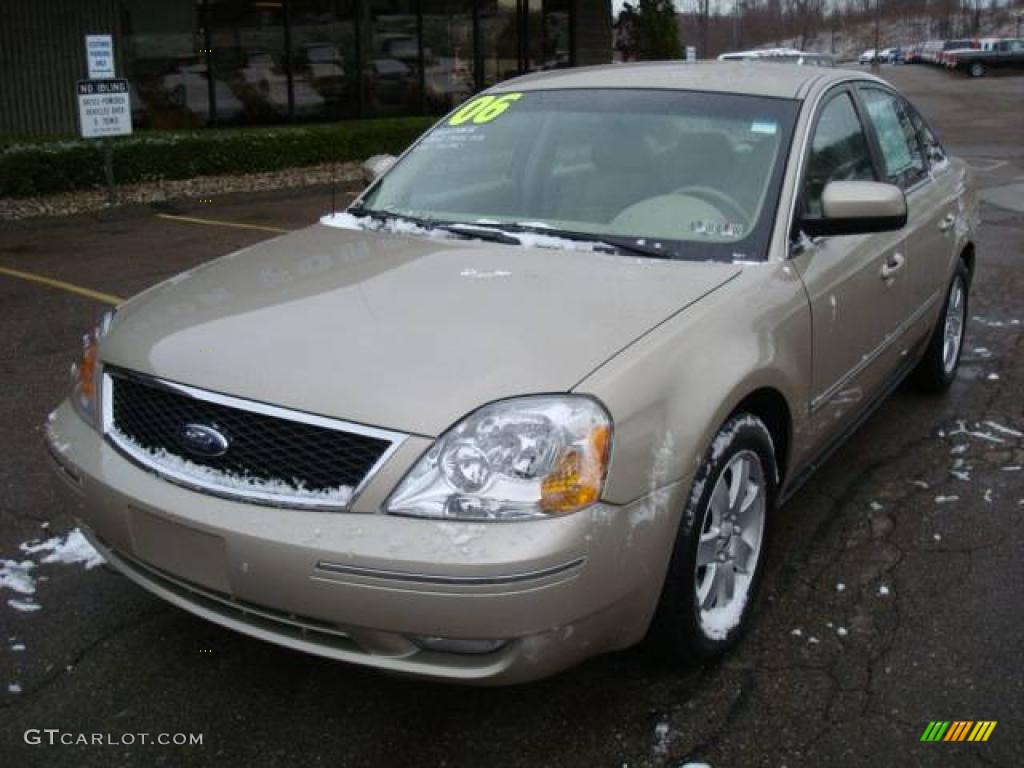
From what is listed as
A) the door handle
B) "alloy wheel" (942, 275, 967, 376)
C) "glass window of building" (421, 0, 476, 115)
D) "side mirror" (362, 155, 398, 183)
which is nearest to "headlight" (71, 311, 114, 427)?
"side mirror" (362, 155, 398, 183)

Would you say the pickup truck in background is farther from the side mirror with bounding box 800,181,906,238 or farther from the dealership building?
the side mirror with bounding box 800,181,906,238

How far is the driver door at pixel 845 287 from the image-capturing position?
3.32 metres

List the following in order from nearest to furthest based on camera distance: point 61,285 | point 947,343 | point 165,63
Answer: 1. point 947,343
2. point 61,285
3. point 165,63

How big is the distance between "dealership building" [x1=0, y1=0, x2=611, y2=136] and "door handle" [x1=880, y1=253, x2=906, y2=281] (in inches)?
515

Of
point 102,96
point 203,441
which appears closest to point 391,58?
point 102,96

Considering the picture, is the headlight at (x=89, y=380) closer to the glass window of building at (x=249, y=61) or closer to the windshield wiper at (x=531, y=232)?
the windshield wiper at (x=531, y=232)

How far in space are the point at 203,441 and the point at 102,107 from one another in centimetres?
994

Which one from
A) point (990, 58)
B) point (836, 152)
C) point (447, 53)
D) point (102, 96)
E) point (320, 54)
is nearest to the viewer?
point (836, 152)

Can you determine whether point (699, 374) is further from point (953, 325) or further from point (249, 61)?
point (249, 61)

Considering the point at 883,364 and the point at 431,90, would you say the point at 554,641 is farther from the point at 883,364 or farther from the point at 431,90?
the point at 431,90

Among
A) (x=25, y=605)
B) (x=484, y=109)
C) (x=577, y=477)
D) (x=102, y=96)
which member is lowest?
(x=25, y=605)

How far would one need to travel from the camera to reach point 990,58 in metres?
47.8

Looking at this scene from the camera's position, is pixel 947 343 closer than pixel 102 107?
Yes

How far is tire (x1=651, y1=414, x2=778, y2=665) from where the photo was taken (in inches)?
103
